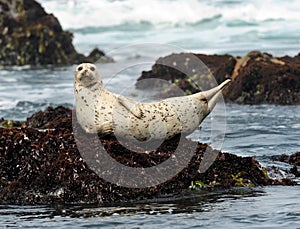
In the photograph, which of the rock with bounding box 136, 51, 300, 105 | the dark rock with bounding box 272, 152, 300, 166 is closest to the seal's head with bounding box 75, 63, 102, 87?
the dark rock with bounding box 272, 152, 300, 166

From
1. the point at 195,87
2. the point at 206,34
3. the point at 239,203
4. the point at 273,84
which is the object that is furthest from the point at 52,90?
the point at 206,34

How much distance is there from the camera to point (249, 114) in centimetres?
1570

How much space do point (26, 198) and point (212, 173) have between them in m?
2.14

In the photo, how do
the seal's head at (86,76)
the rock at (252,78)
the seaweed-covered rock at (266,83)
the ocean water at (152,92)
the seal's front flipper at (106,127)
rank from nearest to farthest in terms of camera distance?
the ocean water at (152,92)
the seal's front flipper at (106,127)
the seal's head at (86,76)
the seaweed-covered rock at (266,83)
the rock at (252,78)

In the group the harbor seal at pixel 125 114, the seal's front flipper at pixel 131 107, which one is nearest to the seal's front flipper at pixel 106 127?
the harbor seal at pixel 125 114

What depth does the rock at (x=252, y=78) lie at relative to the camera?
56.5 feet

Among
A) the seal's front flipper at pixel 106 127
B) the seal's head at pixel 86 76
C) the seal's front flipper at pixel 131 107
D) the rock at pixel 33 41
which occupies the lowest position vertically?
the seal's front flipper at pixel 106 127

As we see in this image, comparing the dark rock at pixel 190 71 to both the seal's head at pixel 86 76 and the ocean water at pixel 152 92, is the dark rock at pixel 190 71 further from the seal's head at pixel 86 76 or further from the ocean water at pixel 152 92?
the seal's head at pixel 86 76

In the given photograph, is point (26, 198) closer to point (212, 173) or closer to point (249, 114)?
point (212, 173)

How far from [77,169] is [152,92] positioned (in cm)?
1094

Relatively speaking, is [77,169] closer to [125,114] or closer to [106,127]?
[106,127]

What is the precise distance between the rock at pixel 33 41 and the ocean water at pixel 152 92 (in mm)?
1185

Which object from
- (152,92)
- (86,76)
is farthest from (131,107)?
(152,92)

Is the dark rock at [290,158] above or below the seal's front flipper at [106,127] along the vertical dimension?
below
